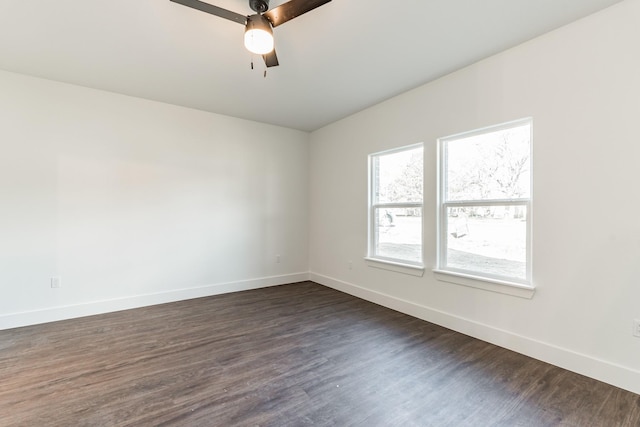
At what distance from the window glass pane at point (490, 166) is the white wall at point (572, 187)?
0.47ft

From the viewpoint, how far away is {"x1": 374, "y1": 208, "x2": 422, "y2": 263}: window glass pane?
3488mm

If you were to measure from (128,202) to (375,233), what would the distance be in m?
3.41

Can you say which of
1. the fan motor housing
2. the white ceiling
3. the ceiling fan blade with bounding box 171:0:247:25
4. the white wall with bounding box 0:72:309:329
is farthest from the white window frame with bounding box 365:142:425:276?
the ceiling fan blade with bounding box 171:0:247:25

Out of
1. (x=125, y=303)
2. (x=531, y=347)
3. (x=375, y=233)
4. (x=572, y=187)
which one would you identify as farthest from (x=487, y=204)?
(x=125, y=303)

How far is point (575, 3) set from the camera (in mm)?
2004

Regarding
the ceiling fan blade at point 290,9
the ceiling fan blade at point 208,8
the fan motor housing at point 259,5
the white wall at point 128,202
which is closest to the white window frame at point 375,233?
the white wall at point 128,202

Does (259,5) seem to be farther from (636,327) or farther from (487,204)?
(636,327)

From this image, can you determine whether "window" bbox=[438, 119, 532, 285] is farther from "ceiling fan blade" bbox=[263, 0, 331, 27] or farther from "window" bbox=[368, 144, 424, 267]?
"ceiling fan blade" bbox=[263, 0, 331, 27]

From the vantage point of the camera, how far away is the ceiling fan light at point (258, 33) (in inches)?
72.4

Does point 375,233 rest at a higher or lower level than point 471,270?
higher

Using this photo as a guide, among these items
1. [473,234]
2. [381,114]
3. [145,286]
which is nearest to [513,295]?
[473,234]

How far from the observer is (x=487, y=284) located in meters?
2.68

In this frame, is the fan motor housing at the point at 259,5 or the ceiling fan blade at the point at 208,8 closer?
the ceiling fan blade at the point at 208,8

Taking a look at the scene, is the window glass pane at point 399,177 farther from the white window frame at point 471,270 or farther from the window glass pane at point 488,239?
the window glass pane at point 488,239
